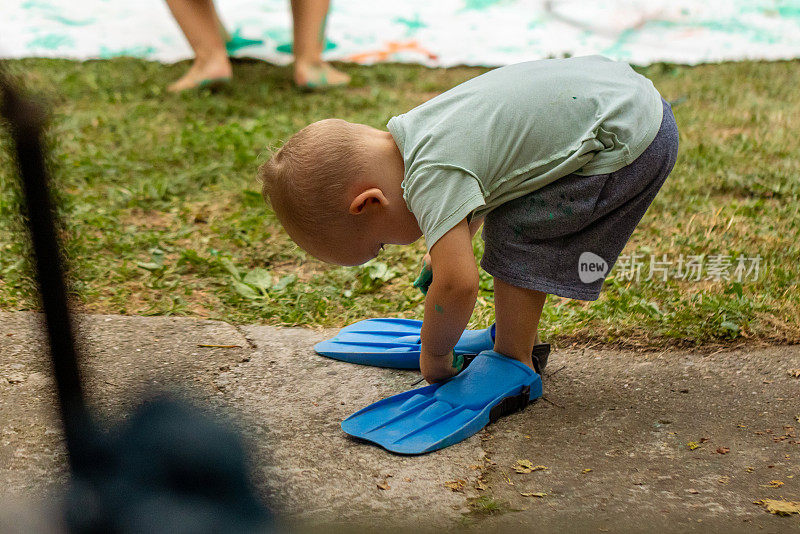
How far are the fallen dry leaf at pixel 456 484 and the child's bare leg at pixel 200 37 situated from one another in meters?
2.92

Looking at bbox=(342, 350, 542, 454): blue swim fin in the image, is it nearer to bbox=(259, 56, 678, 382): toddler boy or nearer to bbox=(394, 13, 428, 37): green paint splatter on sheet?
Result: bbox=(259, 56, 678, 382): toddler boy

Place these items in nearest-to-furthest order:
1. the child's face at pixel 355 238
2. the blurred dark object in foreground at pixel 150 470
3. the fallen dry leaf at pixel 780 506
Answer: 1. the blurred dark object in foreground at pixel 150 470
2. the fallen dry leaf at pixel 780 506
3. the child's face at pixel 355 238

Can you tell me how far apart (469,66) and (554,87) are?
118 inches

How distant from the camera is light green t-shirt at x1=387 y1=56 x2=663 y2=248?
1410 mm

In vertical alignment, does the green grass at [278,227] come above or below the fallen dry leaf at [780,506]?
above

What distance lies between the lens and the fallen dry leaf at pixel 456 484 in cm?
135

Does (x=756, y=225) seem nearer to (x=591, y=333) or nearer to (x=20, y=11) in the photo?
(x=591, y=333)

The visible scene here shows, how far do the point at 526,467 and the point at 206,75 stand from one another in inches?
116

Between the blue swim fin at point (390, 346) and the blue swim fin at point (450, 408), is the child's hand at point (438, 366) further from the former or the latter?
the blue swim fin at point (390, 346)

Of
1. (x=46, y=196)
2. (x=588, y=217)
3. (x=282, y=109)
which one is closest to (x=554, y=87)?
(x=588, y=217)

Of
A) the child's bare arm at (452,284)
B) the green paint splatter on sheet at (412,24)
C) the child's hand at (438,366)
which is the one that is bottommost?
the child's hand at (438,366)

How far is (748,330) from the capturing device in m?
1.86

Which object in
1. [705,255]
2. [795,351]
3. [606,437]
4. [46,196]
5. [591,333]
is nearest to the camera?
[46,196]

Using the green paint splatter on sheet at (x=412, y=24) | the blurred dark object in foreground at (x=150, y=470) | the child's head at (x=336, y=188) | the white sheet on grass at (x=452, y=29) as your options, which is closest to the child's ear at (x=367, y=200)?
the child's head at (x=336, y=188)
